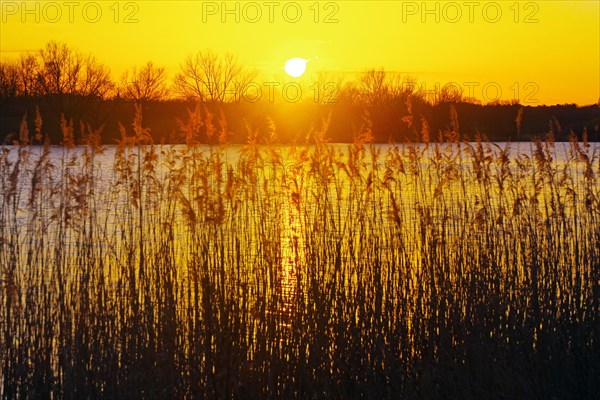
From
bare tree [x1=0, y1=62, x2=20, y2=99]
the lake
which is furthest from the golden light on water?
bare tree [x1=0, y1=62, x2=20, y2=99]

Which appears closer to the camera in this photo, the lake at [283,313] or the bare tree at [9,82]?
the lake at [283,313]

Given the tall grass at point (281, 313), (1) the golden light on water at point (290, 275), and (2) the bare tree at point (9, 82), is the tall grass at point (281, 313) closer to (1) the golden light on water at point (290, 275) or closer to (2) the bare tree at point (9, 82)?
(1) the golden light on water at point (290, 275)

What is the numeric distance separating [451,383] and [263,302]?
1.61m

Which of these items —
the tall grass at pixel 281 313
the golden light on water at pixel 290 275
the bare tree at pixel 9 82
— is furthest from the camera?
the bare tree at pixel 9 82

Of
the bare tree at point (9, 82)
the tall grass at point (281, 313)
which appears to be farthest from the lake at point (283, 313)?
the bare tree at point (9, 82)

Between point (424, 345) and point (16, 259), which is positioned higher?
point (16, 259)

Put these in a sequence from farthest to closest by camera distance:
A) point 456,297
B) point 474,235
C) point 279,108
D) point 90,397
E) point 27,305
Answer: point 279,108 → point 474,235 → point 456,297 → point 27,305 → point 90,397

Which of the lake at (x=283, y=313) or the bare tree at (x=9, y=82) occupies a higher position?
the bare tree at (x=9, y=82)

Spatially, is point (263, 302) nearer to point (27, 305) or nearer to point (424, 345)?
point (424, 345)

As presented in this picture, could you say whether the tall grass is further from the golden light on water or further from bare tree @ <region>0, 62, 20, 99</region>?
bare tree @ <region>0, 62, 20, 99</region>

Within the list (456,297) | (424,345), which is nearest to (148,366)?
(424,345)

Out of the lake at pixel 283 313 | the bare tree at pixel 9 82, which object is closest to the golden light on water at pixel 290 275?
the lake at pixel 283 313

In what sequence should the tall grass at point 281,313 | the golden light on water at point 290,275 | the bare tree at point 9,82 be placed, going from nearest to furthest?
the tall grass at point 281,313 → the golden light on water at point 290,275 → the bare tree at point 9,82

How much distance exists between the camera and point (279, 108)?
11.4m
